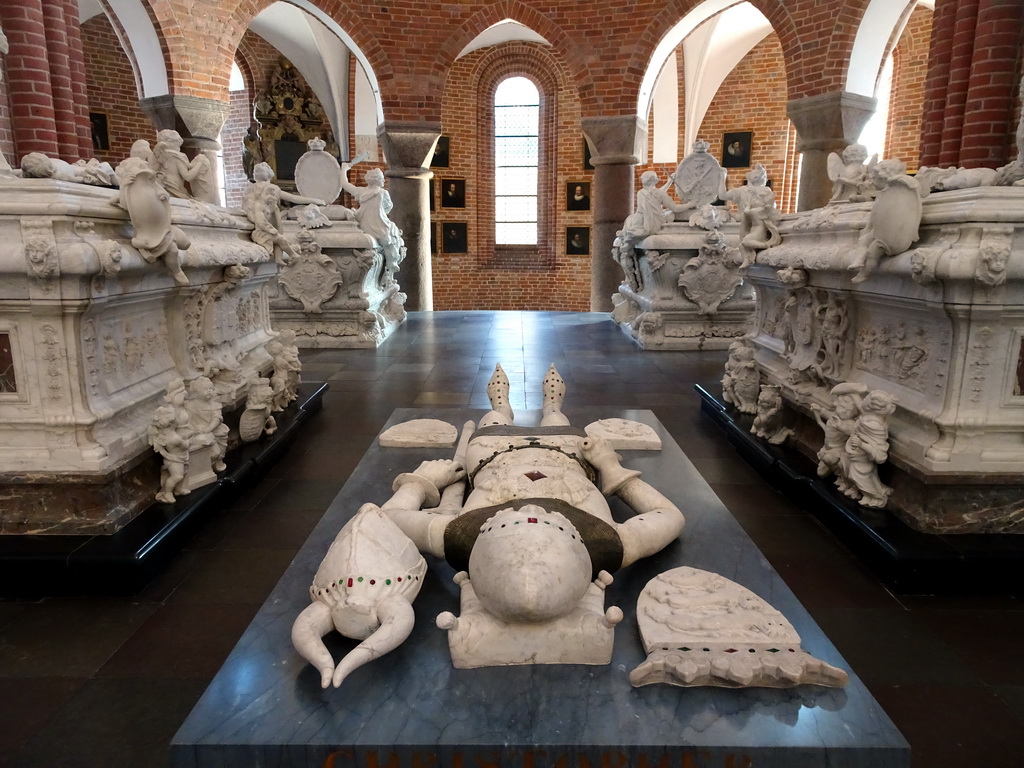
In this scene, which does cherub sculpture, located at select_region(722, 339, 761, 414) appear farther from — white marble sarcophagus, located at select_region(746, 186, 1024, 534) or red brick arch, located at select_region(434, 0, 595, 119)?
red brick arch, located at select_region(434, 0, 595, 119)

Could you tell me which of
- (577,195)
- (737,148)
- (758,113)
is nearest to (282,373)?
(577,195)

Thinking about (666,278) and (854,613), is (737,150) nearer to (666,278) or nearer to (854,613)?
(666,278)

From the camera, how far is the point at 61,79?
5.68 meters

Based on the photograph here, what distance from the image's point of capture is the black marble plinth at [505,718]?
1.52 m

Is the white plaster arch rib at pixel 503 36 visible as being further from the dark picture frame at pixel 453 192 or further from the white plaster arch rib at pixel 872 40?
the white plaster arch rib at pixel 872 40

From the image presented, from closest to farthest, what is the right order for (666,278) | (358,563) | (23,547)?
(358,563)
(23,547)
(666,278)

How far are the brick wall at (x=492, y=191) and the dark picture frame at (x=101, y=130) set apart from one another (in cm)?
649

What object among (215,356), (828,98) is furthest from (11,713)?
(828,98)

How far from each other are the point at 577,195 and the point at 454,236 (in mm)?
2886

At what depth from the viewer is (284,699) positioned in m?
1.68

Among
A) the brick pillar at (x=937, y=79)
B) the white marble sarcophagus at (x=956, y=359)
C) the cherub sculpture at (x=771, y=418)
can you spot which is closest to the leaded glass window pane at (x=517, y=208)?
the brick pillar at (x=937, y=79)

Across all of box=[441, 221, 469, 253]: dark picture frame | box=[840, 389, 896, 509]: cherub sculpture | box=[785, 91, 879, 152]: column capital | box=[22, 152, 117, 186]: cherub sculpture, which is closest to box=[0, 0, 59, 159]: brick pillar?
box=[22, 152, 117, 186]: cherub sculpture

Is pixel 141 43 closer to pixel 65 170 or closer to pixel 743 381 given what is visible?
pixel 65 170

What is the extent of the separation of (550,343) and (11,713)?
6.52m
